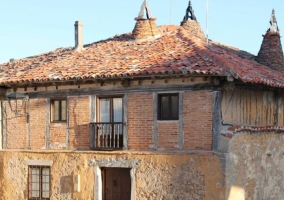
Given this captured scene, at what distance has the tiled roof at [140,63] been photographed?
15.5m

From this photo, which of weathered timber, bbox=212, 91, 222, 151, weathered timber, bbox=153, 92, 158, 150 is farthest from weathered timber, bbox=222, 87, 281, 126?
weathered timber, bbox=153, 92, 158, 150

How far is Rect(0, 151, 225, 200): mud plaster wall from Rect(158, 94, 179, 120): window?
1.11m

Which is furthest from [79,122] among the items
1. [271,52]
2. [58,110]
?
[271,52]

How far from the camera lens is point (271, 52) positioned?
20797mm

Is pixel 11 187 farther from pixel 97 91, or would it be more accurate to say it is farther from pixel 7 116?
pixel 97 91

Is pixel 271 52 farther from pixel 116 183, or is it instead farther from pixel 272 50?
pixel 116 183

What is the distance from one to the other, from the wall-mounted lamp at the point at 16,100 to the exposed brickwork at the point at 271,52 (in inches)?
340

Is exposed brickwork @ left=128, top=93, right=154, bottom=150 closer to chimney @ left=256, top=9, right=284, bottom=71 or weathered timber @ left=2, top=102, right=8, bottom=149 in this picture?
weathered timber @ left=2, top=102, right=8, bottom=149

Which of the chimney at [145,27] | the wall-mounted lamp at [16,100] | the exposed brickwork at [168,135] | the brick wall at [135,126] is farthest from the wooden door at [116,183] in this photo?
the chimney at [145,27]

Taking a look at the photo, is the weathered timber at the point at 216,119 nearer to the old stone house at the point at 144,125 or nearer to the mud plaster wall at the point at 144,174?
the old stone house at the point at 144,125

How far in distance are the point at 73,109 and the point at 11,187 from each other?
3434 mm

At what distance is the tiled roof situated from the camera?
15.5m

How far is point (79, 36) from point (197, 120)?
678 cm

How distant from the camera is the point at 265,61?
2061 cm
